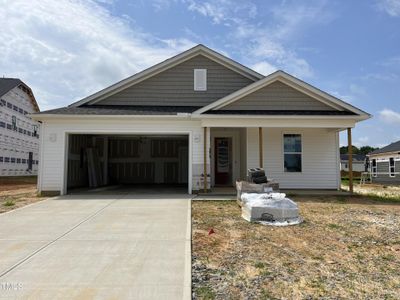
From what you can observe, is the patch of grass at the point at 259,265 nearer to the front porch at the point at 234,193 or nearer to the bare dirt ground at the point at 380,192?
the front porch at the point at 234,193

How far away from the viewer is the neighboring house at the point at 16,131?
28953 mm

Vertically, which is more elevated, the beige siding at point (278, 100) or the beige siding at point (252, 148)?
the beige siding at point (278, 100)

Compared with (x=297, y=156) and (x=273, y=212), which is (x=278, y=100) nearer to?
(x=297, y=156)

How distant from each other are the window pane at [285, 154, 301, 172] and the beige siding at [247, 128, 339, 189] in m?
0.18

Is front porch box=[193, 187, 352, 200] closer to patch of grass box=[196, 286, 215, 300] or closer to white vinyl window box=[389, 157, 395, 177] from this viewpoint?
patch of grass box=[196, 286, 215, 300]

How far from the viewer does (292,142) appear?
14.8m

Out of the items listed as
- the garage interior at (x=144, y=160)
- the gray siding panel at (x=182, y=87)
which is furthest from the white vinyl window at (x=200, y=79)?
the garage interior at (x=144, y=160)

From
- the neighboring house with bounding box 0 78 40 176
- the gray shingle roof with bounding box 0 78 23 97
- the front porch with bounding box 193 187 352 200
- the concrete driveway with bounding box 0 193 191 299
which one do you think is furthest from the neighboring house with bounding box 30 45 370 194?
the gray shingle roof with bounding box 0 78 23 97

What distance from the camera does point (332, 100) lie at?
1341cm

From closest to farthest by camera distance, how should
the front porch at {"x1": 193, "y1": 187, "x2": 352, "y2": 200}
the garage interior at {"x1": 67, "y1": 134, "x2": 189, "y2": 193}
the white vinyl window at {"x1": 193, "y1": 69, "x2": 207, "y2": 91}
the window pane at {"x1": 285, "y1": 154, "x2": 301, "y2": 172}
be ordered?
the front porch at {"x1": 193, "y1": 187, "x2": 352, "y2": 200} → the window pane at {"x1": 285, "y1": 154, "x2": 301, "y2": 172} → the white vinyl window at {"x1": 193, "y1": 69, "x2": 207, "y2": 91} → the garage interior at {"x1": 67, "y1": 134, "x2": 189, "y2": 193}

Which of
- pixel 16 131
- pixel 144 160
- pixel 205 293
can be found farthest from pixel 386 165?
pixel 16 131

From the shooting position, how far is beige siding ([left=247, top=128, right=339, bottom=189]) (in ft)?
47.8

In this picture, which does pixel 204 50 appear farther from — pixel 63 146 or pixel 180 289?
pixel 180 289

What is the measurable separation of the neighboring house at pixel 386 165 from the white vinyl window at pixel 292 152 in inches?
Answer: 647
